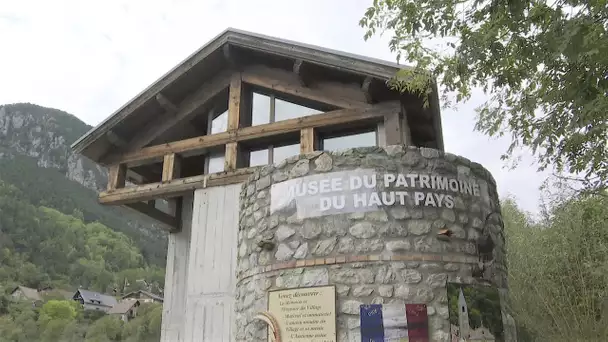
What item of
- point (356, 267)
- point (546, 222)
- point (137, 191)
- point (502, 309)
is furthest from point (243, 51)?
point (546, 222)

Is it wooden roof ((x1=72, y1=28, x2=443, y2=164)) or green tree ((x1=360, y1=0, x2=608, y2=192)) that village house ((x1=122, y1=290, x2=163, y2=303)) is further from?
green tree ((x1=360, y1=0, x2=608, y2=192))

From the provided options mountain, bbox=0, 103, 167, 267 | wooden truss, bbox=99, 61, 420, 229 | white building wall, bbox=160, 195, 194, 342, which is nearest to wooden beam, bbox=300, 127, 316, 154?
wooden truss, bbox=99, 61, 420, 229

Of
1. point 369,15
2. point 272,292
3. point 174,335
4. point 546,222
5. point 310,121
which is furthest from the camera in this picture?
point 546,222

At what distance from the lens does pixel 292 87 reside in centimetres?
877

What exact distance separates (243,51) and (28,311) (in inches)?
2217

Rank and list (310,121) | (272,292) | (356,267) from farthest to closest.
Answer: (310,121) → (272,292) → (356,267)

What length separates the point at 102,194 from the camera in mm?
9656

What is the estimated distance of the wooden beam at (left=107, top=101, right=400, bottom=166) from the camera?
800 centimetres

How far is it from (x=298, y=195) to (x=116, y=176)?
517 cm

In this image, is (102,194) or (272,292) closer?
(272,292)

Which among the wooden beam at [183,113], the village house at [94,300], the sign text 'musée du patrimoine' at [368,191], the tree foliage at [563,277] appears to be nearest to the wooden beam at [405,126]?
the sign text 'musée du patrimoine' at [368,191]

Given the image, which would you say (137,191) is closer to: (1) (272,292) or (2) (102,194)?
(2) (102,194)

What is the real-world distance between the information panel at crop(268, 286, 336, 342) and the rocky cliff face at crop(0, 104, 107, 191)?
285 feet

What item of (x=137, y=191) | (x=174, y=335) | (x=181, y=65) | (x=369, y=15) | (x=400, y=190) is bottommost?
(x=174, y=335)
